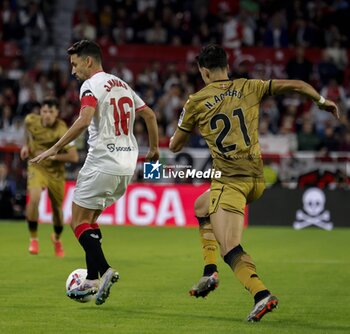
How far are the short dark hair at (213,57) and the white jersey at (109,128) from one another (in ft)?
3.18

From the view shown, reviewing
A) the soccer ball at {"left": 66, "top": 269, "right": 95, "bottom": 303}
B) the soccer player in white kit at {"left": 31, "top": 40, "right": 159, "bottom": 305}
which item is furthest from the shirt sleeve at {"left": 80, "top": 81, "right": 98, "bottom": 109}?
the soccer ball at {"left": 66, "top": 269, "right": 95, "bottom": 303}

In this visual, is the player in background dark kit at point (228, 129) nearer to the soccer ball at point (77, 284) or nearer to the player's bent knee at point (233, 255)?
the player's bent knee at point (233, 255)

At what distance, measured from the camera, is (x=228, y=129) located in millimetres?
8727

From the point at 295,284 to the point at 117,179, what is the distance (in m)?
2.98

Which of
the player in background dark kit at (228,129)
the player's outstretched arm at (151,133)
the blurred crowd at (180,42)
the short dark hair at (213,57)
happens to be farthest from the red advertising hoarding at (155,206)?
the short dark hair at (213,57)

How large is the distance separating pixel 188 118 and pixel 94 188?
1127mm

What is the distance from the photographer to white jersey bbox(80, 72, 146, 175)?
9.20 metres

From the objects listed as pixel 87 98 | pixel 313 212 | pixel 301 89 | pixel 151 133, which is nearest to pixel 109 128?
pixel 87 98

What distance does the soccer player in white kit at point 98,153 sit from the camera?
9164 millimetres

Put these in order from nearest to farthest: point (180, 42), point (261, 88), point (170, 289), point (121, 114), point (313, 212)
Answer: point (261, 88)
point (121, 114)
point (170, 289)
point (313, 212)
point (180, 42)

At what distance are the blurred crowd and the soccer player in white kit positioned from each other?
496 inches

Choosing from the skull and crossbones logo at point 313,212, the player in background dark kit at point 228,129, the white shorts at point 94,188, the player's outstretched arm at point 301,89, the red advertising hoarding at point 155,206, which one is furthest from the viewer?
the red advertising hoarding at point 155,206

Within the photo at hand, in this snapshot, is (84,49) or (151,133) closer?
(84,49)

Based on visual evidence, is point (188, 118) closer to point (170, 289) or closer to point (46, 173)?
point (170, 289)
